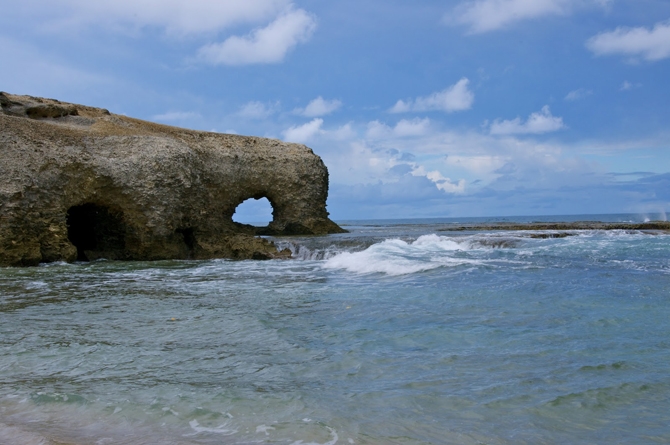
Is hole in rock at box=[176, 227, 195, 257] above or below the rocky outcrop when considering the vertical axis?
below

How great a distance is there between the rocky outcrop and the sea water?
7333mm

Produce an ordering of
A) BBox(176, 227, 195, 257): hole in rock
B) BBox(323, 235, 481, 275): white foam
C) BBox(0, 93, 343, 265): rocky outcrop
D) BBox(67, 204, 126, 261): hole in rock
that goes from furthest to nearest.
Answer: BBox(176, 227, 195, 257): hole in rock → BBox(67, 204, 126, 261): hole in rock → BBox(0, 93, 343, 265): rocky outcrop → BBox(323, 235, 481, 275): white foam

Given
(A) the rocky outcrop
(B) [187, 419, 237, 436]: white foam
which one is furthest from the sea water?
(A) the rocky outcrop

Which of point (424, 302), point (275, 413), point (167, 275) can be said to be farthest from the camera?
point (167, 275)

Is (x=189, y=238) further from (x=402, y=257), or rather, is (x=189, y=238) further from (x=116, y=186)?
(x=402, y=257)

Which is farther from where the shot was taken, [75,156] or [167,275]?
[75,156]

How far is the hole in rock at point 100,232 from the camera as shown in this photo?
23469 millimetres

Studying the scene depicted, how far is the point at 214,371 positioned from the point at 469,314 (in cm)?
459

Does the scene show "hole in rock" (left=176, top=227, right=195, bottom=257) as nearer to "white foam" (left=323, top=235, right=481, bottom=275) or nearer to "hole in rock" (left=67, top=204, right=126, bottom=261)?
"hole in rock" (left=67, top=204, right=126, bottom=261)

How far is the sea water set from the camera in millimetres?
4840

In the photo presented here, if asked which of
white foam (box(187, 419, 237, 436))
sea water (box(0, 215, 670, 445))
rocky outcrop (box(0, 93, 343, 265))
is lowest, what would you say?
white foam (box(187, 419, 237, 436))

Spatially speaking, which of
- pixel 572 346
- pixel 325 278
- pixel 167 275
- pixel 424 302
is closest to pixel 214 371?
pixel 572 346

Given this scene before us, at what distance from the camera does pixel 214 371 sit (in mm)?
6512

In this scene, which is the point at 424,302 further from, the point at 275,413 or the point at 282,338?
the point at 275,413
